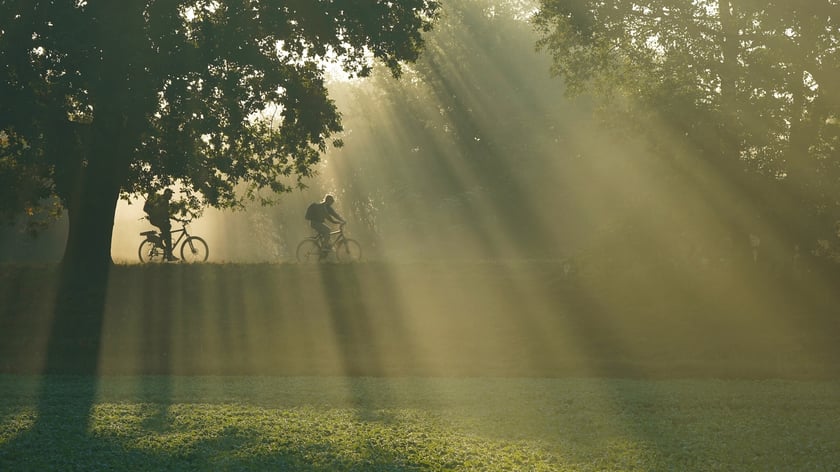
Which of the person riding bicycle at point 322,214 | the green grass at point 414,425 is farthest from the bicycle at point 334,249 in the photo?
the green grass at point 414,425

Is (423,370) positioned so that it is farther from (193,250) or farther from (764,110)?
(193,250)

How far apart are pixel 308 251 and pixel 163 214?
399 cm

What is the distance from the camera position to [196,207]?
81.9 feet

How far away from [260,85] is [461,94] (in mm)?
28663

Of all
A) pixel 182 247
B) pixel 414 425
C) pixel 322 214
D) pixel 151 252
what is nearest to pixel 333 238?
pixel 322 214

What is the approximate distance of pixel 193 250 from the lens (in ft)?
86.8

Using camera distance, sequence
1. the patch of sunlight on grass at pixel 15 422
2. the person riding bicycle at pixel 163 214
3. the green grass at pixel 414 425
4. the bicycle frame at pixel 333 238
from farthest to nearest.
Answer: the bicycle frame at pixel 333 238 < the person riding bicycle at pixel 163 214 < the patch of sunlight on grass at pixel 15 422 < the green grass at pixel 414 425

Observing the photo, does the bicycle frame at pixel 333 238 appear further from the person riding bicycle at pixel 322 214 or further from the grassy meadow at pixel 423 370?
the grassy meadow at pixel 423 370

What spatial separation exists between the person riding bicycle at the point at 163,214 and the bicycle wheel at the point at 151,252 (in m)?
0.25

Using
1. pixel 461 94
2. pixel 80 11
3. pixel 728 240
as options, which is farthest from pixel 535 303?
pixel 461 94

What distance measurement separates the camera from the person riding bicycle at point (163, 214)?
24234mm

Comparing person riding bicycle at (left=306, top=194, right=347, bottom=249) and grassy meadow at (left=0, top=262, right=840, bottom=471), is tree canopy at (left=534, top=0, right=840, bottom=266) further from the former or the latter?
person riding bicycle at (left=306, top=194, right=347, bottom=249)

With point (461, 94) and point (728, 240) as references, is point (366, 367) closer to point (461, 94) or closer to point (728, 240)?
point (728, 240)

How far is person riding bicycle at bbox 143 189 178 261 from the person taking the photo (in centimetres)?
2423
